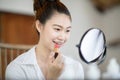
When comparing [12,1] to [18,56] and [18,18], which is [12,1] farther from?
[18,56]

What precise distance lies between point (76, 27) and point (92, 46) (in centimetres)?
10

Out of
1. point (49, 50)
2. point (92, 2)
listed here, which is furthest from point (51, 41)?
point (92, 2)

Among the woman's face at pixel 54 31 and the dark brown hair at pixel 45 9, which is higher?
the dark brown hair at pixel 45 9

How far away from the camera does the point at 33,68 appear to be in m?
1.01

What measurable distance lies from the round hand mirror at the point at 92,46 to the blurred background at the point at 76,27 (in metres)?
0.02

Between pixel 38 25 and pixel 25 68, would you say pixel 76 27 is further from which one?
pixel 25 68

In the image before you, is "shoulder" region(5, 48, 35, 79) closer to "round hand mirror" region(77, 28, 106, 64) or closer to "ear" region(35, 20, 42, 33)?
"ear" region(35, 20, 42, 33)

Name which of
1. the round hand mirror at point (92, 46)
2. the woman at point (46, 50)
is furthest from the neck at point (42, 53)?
the round hand mirror at point (92, 46)

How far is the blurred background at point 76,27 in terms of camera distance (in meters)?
1.04

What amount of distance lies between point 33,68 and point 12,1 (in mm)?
271

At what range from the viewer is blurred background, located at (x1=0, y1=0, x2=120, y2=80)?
3.40ft

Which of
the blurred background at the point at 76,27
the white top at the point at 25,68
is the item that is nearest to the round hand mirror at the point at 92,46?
the blurred background at the point at 76,27

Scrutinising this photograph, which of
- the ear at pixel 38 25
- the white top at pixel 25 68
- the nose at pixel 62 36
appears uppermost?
the ear at pixel 38 25

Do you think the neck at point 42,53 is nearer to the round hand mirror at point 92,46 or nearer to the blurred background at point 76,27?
the blurred background at point 76,27
